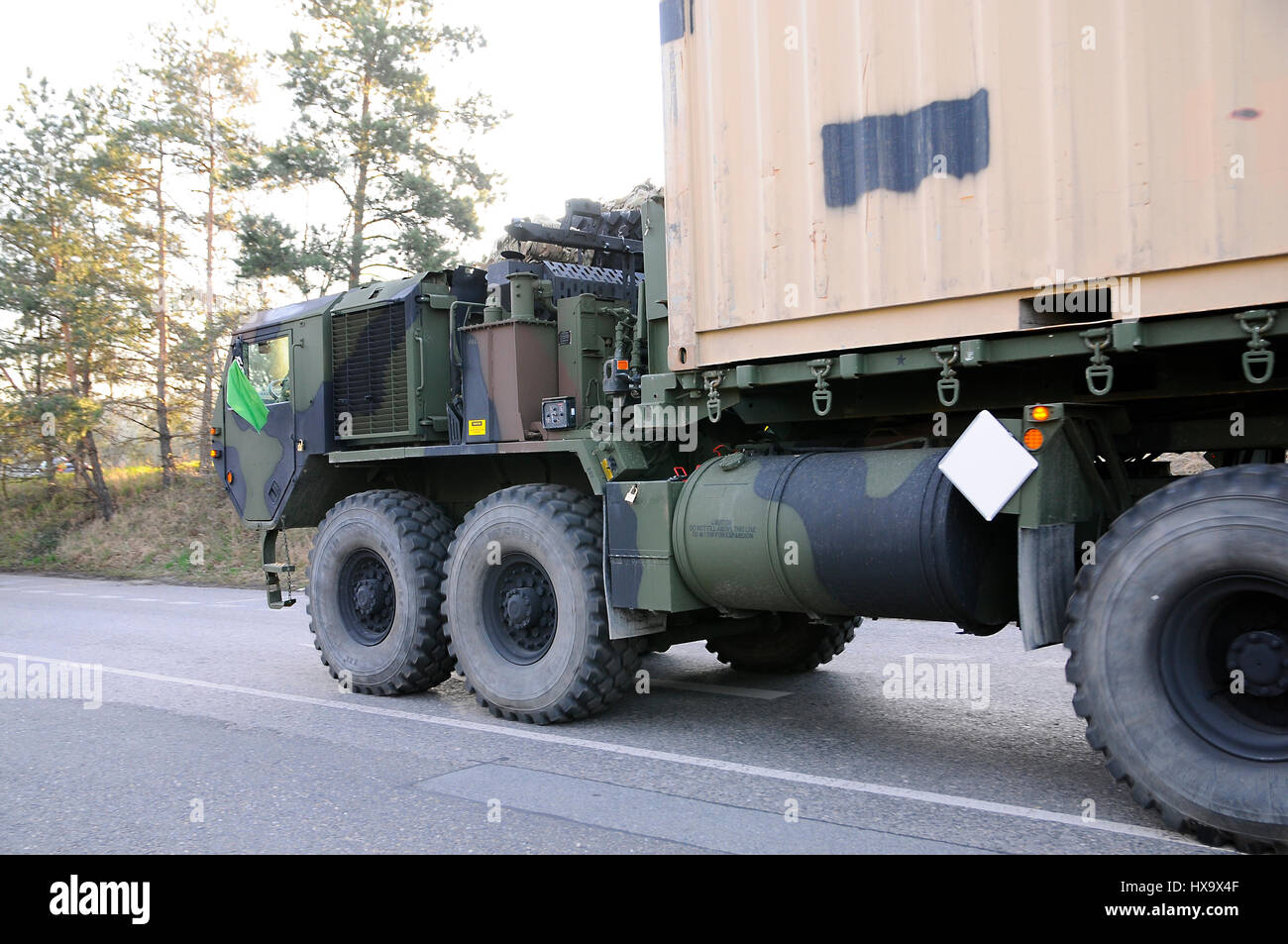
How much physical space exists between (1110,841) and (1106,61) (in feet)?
10.1

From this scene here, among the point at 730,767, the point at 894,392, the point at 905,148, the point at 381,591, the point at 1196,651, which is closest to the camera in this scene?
the point at 1196,651

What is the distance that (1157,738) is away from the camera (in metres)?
4.18

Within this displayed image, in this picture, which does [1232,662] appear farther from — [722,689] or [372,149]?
[372,149]

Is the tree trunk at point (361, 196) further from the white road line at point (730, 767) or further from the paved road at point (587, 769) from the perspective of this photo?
the white road line at point (730, 767)

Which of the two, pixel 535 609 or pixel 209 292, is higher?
pixel 209 292

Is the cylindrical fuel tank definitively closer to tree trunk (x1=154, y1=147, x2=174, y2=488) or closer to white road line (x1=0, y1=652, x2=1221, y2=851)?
white road line (x1=0, y1=652, x2=1221, y2=851)

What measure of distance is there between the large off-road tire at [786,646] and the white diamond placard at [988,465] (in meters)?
2.85

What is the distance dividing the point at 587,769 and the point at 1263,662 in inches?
120

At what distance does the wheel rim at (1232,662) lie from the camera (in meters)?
4.08

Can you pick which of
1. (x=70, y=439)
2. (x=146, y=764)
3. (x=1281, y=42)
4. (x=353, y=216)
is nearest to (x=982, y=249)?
(x=1281, y=42)

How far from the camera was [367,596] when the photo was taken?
7.74 m

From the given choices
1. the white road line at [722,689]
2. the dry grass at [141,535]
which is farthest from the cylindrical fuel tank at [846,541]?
the dry grass at [141,535]

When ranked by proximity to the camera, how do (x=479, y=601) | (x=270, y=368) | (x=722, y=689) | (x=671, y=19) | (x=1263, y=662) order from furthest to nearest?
1. (x=270, y=368)
2. (x=722, y=689)
3. (x=479, y=601)
4. (x=671, y=19)
5. (x=1263, y=662)

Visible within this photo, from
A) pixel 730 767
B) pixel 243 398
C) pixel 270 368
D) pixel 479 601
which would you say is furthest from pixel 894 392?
pixel 243 398
